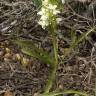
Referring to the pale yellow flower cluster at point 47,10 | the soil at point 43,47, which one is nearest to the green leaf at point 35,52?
the soil at point 43,47

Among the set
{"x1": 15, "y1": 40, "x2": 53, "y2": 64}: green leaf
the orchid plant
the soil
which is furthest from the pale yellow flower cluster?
the soil

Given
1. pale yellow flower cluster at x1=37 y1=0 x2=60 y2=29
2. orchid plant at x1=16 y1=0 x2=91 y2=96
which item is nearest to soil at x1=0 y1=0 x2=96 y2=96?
orchid plant at x1=16 y1=0 x2=91 y2=96

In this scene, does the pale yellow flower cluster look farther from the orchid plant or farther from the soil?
the soil

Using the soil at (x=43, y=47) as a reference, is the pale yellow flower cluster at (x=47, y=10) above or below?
above

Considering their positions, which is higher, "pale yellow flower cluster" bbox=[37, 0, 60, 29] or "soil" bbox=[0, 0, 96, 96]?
"pale yellow flower cluster" bbox=[37, 0, 60, 29]

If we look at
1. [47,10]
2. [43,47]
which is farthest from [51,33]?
[43,47]

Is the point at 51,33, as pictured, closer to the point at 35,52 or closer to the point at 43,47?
the point at 35,52

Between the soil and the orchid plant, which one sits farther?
the soil

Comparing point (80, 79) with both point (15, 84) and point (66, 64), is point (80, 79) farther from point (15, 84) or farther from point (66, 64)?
point (15, 84)

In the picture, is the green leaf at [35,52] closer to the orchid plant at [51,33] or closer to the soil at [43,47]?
the orchid plant at [51,33]
